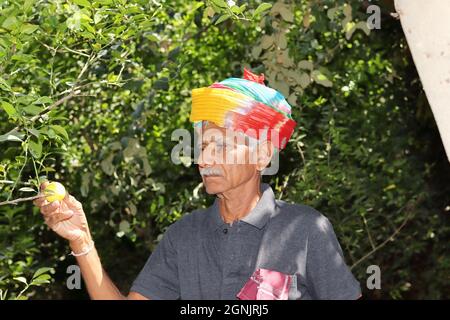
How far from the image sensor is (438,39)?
9.05 feet

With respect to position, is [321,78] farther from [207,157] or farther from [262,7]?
[207,157]

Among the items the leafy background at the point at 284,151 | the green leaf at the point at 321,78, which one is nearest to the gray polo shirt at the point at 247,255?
the leafy background at the point at 284,151

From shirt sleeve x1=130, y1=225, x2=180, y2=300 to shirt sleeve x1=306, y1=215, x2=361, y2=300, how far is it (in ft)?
1.50

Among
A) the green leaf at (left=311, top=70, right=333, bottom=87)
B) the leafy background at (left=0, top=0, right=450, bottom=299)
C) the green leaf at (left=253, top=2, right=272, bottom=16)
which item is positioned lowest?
the leafy background at (left=0, top=0, right=450, bottom=299)

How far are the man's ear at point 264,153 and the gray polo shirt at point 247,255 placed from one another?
0.10 metres

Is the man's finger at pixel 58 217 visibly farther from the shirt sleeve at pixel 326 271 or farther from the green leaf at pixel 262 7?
the green leaf at pixel 262 7

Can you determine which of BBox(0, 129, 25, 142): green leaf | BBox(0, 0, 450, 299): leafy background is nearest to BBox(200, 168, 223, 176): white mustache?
BBox(0, 129, 25, 142): green leaf

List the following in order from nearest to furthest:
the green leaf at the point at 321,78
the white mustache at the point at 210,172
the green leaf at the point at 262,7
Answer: the white mustache at the point at 210,172 < the green leaf at the point at 262,7 < the green leaf at the point at 321,78

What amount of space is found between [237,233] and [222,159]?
24 centimetres

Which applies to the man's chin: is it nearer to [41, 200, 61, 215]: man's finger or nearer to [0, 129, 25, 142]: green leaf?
[41, 200, 61, 215]: man's finger

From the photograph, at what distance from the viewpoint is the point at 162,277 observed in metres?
3.20

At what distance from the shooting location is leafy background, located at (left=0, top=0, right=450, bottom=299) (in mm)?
5316

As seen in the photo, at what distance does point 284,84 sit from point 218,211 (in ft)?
6.63

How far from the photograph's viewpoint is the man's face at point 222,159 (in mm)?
3139
